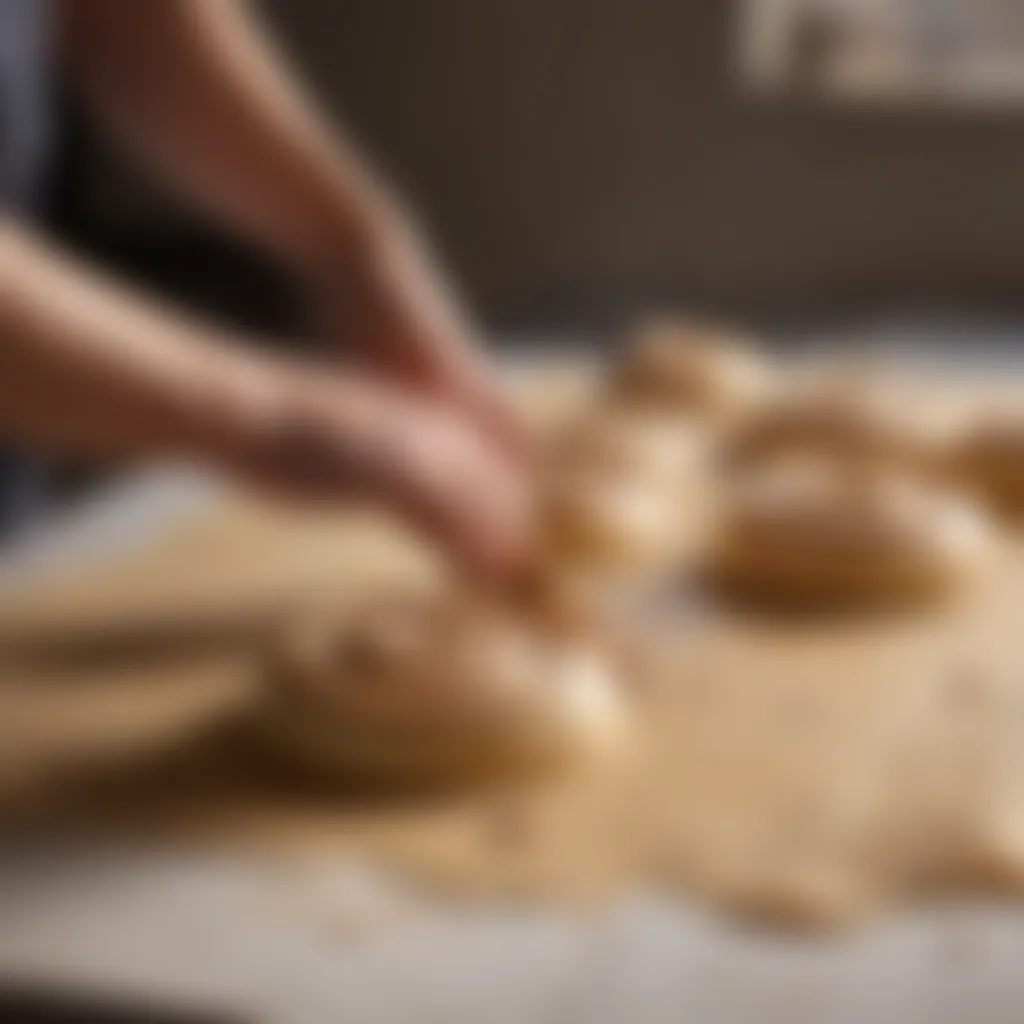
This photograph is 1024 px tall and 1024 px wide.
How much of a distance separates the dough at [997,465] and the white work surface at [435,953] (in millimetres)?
389

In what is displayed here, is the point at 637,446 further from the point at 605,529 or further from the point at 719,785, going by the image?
the point at 719,785

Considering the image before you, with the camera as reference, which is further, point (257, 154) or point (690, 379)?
point (690, 379)

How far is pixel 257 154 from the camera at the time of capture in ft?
2.92

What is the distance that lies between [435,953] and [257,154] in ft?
1.49

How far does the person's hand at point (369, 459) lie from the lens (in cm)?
66

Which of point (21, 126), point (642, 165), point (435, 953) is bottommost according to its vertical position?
point (435, 953)

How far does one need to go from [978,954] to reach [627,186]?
44.2 inches

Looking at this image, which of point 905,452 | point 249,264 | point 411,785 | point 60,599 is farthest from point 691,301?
point 411,785

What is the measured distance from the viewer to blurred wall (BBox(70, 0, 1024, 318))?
1.53m

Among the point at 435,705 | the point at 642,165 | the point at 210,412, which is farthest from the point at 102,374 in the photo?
the point at 642,165

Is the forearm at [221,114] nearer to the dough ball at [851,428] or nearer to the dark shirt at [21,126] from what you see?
the dark shirt at [21,126]

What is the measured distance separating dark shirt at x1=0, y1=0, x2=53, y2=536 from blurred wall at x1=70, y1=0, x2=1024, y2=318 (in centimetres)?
56

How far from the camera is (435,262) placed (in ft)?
5.32

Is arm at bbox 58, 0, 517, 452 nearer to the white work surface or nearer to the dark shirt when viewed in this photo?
the dark shirt
